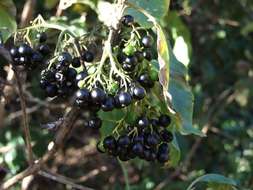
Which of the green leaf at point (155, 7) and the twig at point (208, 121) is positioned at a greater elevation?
the green leaf at point (155, 7)

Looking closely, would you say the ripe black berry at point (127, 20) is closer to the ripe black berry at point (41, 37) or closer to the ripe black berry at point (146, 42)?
the ripe black berry at point (146, 42)

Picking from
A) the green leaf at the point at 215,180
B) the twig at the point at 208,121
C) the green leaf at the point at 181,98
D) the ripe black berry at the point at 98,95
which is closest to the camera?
the ripe black berry at the point at 98,95

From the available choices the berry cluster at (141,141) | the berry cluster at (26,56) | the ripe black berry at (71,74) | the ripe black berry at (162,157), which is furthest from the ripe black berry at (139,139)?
the berry cluster at (26,56)

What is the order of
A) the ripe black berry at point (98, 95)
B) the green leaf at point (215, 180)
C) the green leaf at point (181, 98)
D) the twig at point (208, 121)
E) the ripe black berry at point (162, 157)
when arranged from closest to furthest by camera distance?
the ripe black berry at point (98, 95)
the green leaf at point (181, 98)
the ripe black berry at point (162, 157)
the green leaf at point (215, 180)
the twig at point (208, 121)

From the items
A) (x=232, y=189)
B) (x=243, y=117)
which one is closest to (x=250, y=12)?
(x=243, y=117)

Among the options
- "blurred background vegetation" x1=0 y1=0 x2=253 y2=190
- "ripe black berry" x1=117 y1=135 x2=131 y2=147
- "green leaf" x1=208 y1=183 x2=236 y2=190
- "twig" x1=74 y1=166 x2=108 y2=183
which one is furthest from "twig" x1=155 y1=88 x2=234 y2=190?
"ripe black berry" x1=117 y1=135 x2=131 y2=147

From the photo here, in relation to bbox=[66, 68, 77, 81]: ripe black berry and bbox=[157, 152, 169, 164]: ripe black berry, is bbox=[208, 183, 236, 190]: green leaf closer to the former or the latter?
bbox=[157, 152, 169, 164]: ripe black berry
